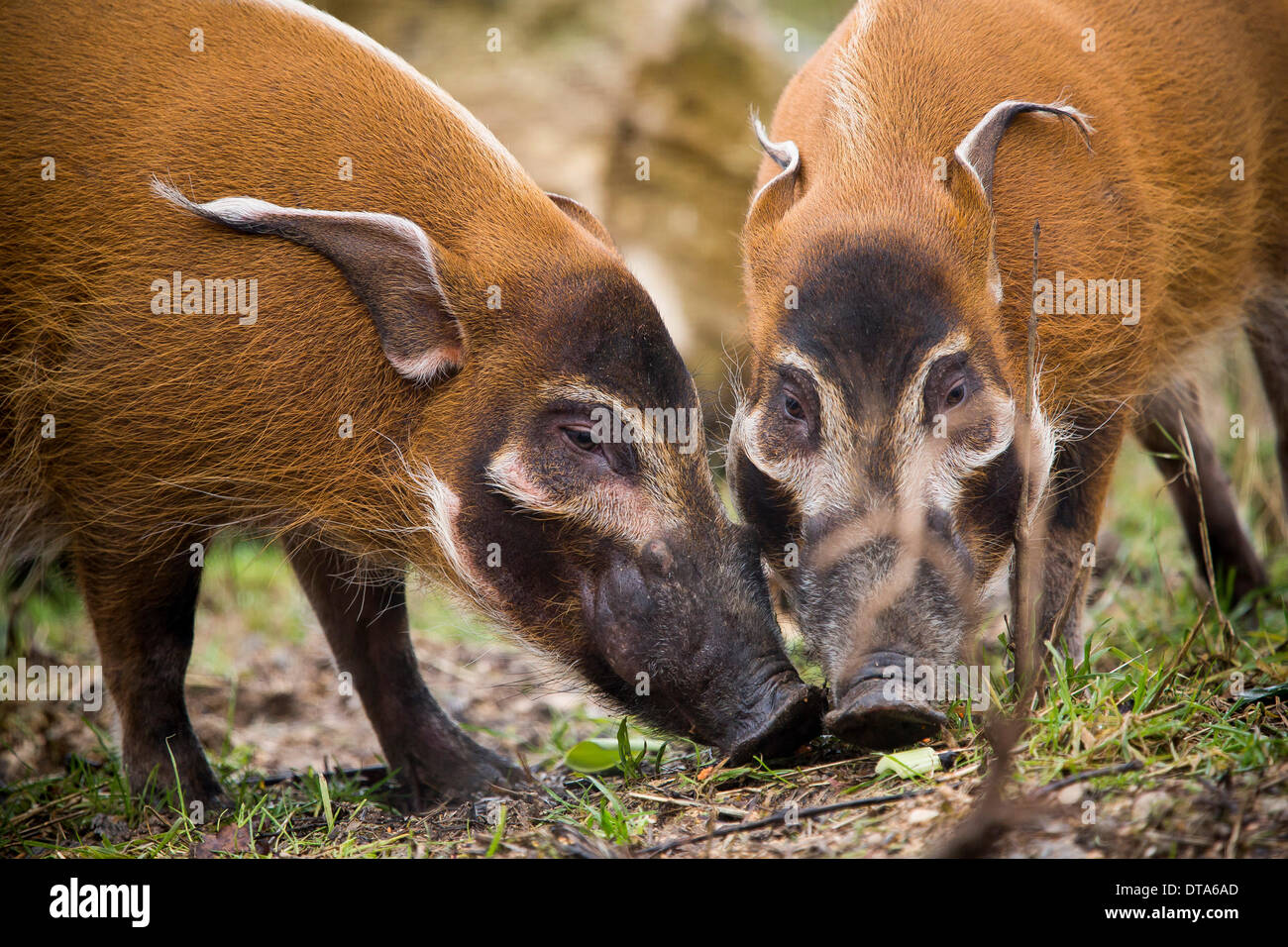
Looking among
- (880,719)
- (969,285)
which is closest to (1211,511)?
(969,285)

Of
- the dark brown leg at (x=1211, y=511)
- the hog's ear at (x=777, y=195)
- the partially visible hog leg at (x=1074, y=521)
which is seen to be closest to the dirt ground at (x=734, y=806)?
the partially visible hog leg at (x=1074, y=521)

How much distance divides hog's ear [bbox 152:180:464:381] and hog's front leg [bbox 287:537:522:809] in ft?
3.42

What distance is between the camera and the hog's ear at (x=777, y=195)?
4223mm

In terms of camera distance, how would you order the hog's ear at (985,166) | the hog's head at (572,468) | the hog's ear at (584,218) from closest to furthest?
the hog's head at (572,468) → the hog's ear at (985,166) → the hog's ear at (584,218)

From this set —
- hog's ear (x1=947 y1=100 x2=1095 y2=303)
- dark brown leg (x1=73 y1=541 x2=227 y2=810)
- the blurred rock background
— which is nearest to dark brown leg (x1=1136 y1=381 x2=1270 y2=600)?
hog's ear (x1=947 y1=100 x2=1095 y2=303)

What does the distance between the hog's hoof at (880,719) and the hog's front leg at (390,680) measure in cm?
153

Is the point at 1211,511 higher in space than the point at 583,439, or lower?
lower

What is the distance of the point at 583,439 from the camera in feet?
12.1

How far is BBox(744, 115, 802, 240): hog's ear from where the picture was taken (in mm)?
4223

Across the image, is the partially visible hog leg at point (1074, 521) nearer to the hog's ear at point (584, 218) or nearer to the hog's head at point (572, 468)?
the hog's head at point (572, 468)

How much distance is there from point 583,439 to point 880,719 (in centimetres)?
117

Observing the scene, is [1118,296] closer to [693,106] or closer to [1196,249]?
[1196,249]

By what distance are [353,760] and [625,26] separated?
5.97 meters

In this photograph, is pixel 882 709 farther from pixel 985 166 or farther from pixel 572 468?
pixel 985 166
